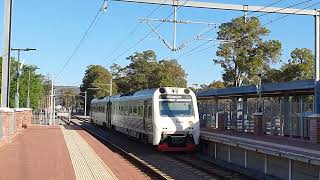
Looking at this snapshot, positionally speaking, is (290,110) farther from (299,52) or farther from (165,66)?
(165,66)

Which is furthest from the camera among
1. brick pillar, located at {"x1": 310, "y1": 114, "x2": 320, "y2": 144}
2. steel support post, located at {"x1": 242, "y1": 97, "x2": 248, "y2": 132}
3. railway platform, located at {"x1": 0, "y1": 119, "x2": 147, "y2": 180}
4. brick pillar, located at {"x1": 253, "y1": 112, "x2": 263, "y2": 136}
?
steel support post, located at {"x1": 242, "y1": 97, "x2": 248, "y2": 132}

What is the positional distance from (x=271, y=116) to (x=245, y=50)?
2136cm

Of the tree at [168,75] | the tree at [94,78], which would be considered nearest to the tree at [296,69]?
the tree at [168,75]

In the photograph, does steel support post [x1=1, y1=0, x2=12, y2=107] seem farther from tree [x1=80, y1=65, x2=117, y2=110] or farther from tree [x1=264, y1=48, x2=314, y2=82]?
tree [x1=80, y1=65, x2=117, y2=110]

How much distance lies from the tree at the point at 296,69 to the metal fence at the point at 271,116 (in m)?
25.6

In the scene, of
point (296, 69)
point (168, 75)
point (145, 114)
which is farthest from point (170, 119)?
point (168, 75)

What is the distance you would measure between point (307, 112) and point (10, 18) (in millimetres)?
14629

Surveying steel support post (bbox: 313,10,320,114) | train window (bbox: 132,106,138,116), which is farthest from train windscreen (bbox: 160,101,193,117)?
steel support post (bbox: 313,10,320,114)

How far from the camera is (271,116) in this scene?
2869 centimetres

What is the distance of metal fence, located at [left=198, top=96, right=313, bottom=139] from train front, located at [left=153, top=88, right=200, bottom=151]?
579 cm

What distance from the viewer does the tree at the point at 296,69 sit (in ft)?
201

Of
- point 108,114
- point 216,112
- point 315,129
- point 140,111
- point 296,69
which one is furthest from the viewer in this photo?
point 296,69

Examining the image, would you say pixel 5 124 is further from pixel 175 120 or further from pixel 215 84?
pixel 215 84

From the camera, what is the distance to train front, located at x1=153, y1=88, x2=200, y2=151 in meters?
22.3
